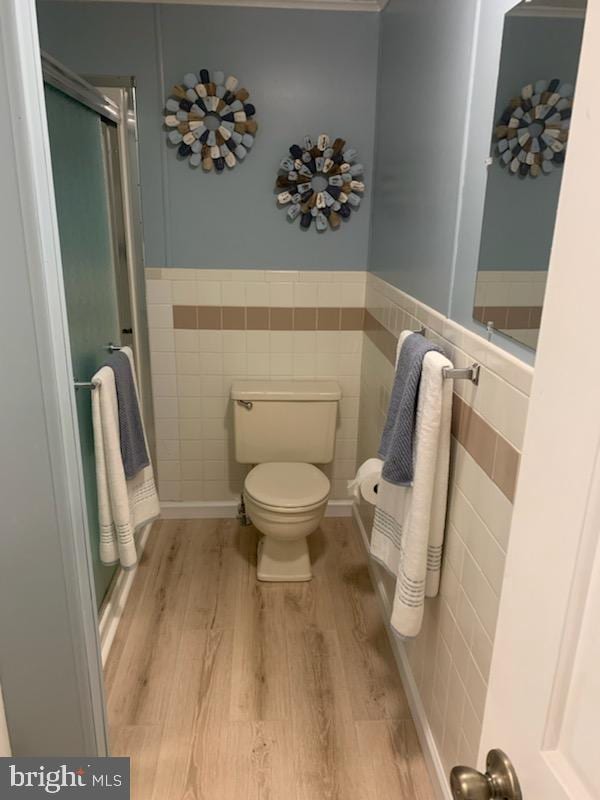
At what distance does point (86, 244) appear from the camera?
6.14ft

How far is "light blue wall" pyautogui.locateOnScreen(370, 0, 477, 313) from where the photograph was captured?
4.83 feet

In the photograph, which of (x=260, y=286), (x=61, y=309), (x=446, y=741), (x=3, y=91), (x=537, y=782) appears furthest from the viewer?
(x=260, y=286)

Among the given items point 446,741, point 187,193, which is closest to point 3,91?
point 187,193

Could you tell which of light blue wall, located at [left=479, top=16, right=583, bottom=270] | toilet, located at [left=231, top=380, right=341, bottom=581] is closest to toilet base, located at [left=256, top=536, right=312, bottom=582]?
toilet, located at [left=231, top=380, right=341, bottom=581]

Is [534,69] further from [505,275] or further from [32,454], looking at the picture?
[32,454]

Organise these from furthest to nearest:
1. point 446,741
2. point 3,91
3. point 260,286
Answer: point 260,286
point 446,741
point 3,91

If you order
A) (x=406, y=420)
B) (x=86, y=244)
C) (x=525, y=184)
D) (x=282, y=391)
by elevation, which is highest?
(x=525, y=184)

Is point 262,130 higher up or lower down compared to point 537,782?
higher up

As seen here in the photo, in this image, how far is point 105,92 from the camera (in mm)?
2416

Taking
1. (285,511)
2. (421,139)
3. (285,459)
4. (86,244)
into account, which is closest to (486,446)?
(421,139)

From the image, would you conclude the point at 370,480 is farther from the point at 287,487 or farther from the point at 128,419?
the point at 128,419

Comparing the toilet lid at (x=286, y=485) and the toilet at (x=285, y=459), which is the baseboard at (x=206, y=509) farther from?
the toilet lid at (x=286, y=485)

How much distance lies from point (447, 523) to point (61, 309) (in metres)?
1.08

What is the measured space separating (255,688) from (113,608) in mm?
653
